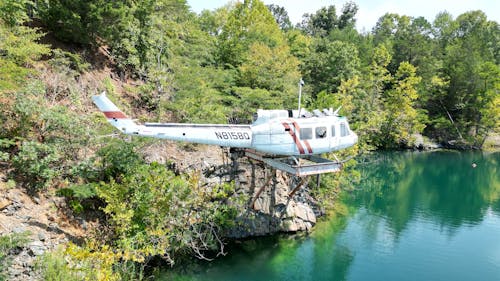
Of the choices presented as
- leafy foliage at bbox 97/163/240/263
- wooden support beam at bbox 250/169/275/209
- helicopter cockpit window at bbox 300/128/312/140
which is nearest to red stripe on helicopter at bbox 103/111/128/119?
leafy foliage at bbox 97/163/240/263

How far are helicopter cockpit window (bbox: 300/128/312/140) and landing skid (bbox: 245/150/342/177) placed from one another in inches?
42.7

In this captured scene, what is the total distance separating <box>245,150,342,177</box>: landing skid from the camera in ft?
50.2

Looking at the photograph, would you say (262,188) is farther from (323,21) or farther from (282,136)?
(323,21)

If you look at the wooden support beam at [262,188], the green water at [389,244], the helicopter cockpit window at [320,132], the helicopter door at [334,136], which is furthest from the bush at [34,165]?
the helicopter door at [334,136]

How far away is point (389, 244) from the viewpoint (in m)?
20.2

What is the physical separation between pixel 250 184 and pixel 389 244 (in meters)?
9.22

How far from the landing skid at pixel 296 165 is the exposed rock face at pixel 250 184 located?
109 centimetres

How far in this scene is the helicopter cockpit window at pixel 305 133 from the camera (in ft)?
51.5

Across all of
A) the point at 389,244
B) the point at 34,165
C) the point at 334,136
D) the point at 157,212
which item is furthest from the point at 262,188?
the point at 34,165

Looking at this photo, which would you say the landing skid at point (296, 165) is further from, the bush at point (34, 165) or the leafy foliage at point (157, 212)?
the bush at point (34, 165)

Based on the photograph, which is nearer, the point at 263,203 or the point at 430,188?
the point at 263,203

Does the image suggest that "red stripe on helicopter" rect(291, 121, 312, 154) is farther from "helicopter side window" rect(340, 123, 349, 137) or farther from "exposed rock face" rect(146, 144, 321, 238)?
"exposed rock face" rect(146, 144, 321, 238)

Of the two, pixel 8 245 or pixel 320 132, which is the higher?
pixel 320 132

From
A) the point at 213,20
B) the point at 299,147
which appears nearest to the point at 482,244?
the point at 299,147
